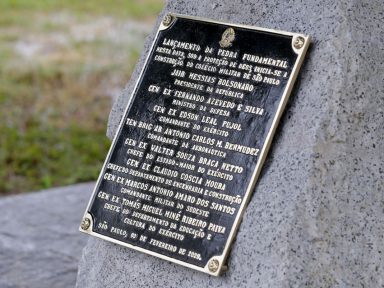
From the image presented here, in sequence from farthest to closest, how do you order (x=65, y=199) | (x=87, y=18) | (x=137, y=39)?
(x=87, y=18), (x=137, y=39), (x=65, y=199)

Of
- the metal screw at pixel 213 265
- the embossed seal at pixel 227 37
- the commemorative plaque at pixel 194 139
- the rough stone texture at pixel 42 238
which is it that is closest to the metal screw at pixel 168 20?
the commemorative plaque at pixel 194 139

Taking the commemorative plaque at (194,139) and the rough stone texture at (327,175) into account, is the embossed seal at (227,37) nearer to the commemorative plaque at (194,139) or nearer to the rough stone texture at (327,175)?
the commemorative plaque at (194,139)

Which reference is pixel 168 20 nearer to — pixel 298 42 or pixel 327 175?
pixel 298 42

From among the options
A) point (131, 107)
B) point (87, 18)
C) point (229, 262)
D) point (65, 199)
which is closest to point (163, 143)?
point (131, 107)

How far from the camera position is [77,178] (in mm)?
5410

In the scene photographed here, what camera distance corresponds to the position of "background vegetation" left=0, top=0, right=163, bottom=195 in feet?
18.6

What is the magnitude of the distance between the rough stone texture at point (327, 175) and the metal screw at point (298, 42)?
4 centimetres

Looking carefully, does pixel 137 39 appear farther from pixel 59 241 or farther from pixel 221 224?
pixel 221 224

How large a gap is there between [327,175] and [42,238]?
193 centimetres

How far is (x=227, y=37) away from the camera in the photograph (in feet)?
8.87

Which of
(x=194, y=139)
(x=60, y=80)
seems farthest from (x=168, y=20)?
(x=60, y=80)

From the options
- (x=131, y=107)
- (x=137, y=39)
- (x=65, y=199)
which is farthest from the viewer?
(x=137, y=39)

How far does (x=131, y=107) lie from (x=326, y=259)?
0.85 m

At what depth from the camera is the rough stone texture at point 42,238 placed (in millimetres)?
3641
